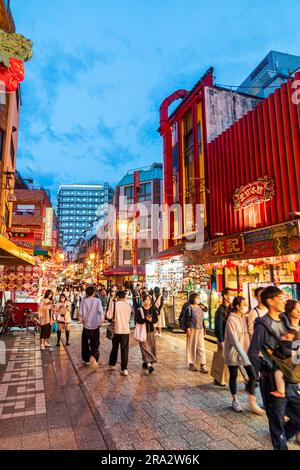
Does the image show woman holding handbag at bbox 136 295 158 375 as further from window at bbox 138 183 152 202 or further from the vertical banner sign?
window at bbox 138 183 152 202

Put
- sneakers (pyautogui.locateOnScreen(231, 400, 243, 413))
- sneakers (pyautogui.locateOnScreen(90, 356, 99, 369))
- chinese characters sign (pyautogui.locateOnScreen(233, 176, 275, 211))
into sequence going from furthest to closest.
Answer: chinese characters sign (pyautogui.locateOnScreen(233, 176, 275, 211)), sneakers (pyautogui.locateOnScreen(90, 356, 99, 369)), sneakers (pyautogui.locateOnScreen(231, 400, 243, 413))

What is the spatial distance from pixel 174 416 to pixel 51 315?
6485 mm

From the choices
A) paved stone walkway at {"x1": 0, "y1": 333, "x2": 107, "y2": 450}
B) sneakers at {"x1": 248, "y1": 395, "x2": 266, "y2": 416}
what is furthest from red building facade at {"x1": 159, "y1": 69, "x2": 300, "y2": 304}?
paved stone walkway at {"x1": 0, "y1": 333, "x2": 107, "y2": 450}

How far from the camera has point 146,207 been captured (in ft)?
125

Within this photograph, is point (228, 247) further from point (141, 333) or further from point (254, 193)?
point (141, 333)

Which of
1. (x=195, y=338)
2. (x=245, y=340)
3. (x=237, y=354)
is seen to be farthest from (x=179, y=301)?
(x=237, y=354)

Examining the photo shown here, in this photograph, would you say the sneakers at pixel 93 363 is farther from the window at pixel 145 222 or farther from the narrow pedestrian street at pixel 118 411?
the window at pixel 145 222

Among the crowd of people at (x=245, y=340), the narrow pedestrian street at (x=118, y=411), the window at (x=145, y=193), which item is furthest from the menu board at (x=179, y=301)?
the window at (x=145, y=193)

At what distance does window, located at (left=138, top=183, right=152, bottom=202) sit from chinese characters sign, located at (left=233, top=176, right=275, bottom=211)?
25652 millimetres

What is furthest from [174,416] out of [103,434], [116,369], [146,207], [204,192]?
[146,207]

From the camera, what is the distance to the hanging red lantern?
10.3 m

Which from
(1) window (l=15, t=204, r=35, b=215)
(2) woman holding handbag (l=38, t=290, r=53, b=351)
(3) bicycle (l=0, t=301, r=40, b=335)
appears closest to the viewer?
(2) woman holding handbag (l=38, t=290, r=53, b=351)

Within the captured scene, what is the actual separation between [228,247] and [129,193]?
96.9ft

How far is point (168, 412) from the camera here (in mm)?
4906
